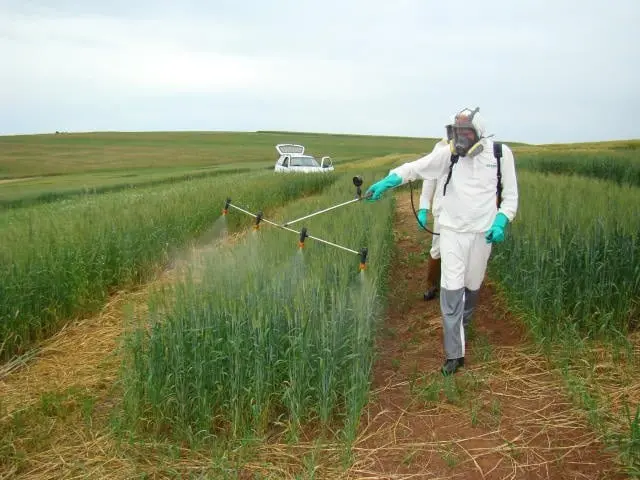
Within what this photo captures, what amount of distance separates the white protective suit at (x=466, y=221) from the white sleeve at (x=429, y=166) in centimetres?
3

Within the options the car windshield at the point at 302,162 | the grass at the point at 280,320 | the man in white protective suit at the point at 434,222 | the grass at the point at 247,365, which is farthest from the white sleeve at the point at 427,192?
the car windshield at the point at 302,162

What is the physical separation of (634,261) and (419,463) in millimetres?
2935

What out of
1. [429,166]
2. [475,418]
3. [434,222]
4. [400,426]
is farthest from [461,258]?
[434,222]

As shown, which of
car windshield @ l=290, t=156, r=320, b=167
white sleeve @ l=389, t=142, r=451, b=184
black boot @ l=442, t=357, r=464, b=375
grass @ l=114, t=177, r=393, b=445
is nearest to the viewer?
grass @ l=114, t=177, r=393, b=445

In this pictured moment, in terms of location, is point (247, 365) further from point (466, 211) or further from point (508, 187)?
point (508, 187)

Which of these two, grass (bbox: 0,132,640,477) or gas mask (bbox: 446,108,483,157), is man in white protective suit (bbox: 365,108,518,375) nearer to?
gas mask (bbox: 446,108,483,157)

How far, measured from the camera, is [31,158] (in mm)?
40156

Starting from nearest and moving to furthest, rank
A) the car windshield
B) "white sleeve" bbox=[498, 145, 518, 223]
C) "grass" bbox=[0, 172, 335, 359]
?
"white sleeve" bbox=[498, 145, 518, 223]
"grass" bbox=[0, 172, 335, 359]
the car windshield

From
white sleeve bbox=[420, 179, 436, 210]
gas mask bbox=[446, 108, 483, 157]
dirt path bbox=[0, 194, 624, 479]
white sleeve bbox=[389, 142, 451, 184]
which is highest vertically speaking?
gas mask bbox=[446, 108, 483, 157]

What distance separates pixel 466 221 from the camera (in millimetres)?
4504

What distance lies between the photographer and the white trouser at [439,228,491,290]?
4.48 m

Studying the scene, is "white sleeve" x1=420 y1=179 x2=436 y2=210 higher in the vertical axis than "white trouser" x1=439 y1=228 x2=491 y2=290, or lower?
higher

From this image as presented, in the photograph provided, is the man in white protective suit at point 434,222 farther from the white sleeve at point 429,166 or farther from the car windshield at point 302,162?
the car windshield at point 302,162

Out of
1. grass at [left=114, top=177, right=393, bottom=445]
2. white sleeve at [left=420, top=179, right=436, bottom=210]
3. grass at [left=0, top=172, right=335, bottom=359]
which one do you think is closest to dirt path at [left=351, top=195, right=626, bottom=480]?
grass at [left=114, top=177, right=393, bottom=445]
